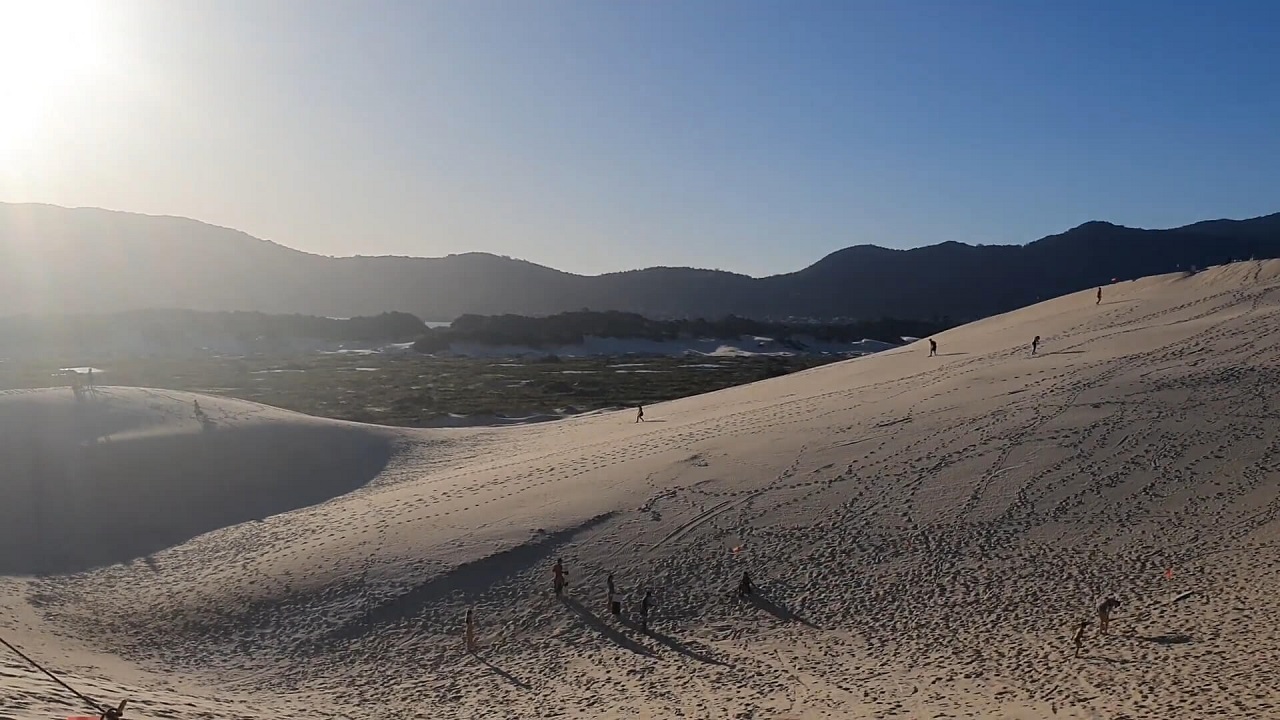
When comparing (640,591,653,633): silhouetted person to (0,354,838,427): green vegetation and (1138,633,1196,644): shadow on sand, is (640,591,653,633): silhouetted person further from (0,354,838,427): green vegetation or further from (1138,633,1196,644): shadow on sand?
(0,354,838,427): green vegetation

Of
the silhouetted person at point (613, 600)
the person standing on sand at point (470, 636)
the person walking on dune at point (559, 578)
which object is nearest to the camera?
the person standing on sand at point (470, 636)

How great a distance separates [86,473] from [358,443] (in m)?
7.69

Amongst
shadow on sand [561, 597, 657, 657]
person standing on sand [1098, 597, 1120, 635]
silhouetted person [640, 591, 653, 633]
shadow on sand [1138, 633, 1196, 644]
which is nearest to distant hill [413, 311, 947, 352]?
shadow on sand [561, 597, 657, 657]

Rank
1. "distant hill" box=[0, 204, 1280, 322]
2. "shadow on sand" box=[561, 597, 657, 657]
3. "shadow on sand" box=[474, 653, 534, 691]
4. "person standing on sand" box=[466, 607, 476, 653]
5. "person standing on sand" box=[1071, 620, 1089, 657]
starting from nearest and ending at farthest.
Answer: "person standing on sand" box=[1071, 620, 1089, 657] → "shadow on sand" box=[474, 653, 534, 691] → "shadow on sand" box=[561, 597, 657, 657] → "person standing on sand" box=[466, 607, 476, 653] → "distant hill" box=[0, 204, 1280, 322]

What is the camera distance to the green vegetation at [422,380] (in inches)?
1703

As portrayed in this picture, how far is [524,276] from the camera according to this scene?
556 ft

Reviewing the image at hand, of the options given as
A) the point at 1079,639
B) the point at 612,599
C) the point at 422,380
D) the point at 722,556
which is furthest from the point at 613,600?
the point at 422,380

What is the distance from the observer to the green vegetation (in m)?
43.2

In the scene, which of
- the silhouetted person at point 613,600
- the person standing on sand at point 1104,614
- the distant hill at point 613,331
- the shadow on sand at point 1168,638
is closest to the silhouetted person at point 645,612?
the silhouetted person at point 613,600

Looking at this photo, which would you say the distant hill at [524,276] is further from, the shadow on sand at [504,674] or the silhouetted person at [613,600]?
the shadow on sand at [504,674]

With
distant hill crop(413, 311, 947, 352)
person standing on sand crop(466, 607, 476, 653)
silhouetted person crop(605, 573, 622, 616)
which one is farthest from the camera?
distant hill crop(413, 311, 947, 352)

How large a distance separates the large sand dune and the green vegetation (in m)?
18.1

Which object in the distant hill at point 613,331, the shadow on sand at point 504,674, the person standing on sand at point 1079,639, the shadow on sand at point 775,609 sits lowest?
the shadow on sand at point 504,674

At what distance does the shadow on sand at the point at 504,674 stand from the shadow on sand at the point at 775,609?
384 cm
